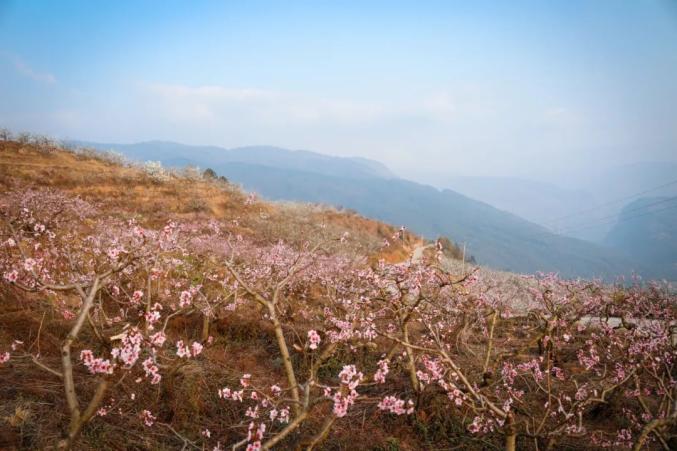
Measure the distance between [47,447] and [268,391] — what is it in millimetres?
3518

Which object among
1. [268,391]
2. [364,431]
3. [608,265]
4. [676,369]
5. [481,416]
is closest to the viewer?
[481,416]

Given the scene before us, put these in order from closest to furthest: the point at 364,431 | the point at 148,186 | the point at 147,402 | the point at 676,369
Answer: the point at 147,402
the point at 364,431
the point at 676,369
the point at 148,186

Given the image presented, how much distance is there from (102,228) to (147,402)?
1297cm

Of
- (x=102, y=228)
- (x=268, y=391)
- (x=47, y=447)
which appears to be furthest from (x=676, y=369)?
(x=102, y=228)

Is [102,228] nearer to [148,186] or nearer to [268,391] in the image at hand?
[268,391]

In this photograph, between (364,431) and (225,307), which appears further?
(225,307)

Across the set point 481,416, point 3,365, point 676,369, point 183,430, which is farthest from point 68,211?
point 676,369

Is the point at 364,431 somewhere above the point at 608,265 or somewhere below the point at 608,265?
above

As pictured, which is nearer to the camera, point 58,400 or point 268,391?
point 58,400

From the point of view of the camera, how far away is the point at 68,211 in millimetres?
17844

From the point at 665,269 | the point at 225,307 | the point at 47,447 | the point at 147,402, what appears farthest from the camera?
the point at 665,269

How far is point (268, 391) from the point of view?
6.76 meters

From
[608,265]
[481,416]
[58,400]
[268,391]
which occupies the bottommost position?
[608,265]

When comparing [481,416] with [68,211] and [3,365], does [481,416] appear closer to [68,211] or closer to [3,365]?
[3,365]
